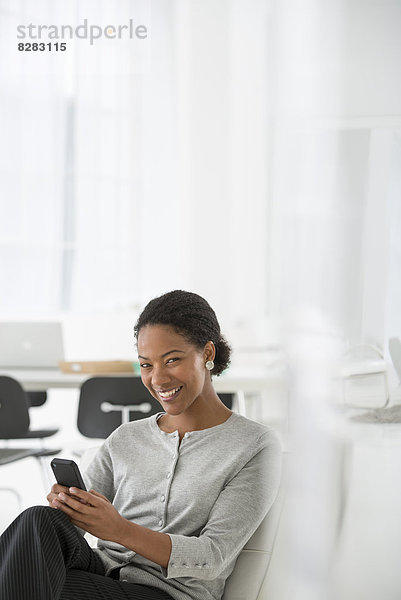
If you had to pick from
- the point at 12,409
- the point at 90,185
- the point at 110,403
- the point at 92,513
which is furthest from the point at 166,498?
the point at 90,185

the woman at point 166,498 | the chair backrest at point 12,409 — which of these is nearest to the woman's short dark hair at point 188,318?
the woman at point 166,498

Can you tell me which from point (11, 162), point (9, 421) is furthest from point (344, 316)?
point (11, 162)

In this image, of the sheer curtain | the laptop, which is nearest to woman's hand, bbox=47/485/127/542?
the laptop

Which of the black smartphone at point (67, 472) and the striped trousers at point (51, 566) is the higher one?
the black smartphone at point (67, 472)

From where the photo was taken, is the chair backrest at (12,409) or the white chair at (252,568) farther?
the chair backrest at (12,409)

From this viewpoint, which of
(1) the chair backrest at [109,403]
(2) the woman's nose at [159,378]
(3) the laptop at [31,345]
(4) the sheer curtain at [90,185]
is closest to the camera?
(2) the woman's nose at [159,378]

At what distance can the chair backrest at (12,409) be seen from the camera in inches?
102

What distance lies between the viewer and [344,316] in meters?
0.98

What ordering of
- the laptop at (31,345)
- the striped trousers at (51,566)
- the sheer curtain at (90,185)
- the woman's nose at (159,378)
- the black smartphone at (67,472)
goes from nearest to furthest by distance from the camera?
the striped trousers at (51,566)
the black smartphone at (67,472)
the woman's nose at (159,378)
the laptop at (31,345)
the sheer curtain at (90,185)

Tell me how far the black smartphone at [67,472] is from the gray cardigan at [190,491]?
142mm

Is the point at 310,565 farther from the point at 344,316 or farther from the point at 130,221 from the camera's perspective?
the point at 130,221

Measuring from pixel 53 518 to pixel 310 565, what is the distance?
41 cm

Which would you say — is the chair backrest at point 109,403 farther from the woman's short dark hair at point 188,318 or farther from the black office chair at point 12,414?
the woman's short dark hair at point 188,318

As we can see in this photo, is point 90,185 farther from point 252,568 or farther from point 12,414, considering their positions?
point 252,568
